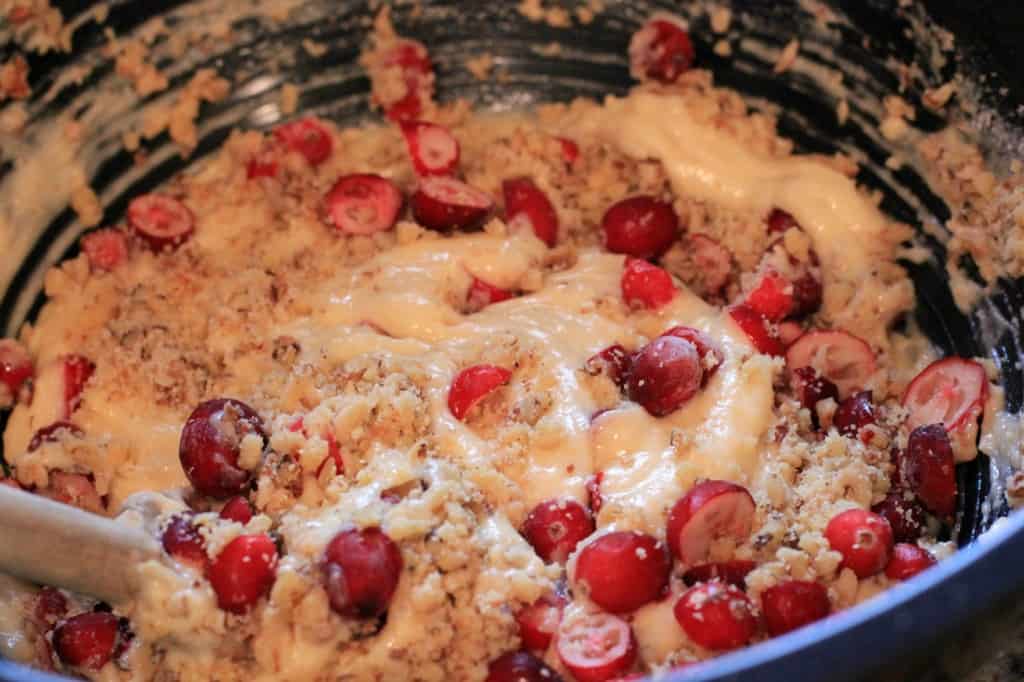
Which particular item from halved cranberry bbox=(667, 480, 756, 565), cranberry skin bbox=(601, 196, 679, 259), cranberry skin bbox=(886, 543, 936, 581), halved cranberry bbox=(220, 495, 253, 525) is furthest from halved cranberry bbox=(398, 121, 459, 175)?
cranberry skin bbox=(886, 543, 936, 581)

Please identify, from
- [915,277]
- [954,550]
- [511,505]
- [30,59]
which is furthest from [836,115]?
[30,59]

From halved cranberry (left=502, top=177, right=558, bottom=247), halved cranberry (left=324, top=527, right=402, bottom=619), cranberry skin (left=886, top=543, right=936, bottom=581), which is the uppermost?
halved cranberry (left=502, top=177, right=558, bottom=247)

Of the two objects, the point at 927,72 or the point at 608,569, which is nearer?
the point at 608,569

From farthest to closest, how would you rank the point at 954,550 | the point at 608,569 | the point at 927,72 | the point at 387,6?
the point at 387,6 → the point at 927,72 → the point at 954,550 → the point at 608,569

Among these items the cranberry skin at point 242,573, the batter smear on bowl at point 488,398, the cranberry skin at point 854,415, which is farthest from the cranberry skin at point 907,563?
the cranberry skin at point 242,573

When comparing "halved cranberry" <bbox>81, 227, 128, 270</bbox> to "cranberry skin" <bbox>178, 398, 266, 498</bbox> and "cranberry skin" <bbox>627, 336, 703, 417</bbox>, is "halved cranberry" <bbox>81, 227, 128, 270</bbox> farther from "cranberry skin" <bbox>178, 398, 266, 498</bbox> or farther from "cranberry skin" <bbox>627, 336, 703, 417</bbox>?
"cranberry skin" <bbox>627, 336, 703, 417</bbox>

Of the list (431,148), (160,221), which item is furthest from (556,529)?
(160,221)

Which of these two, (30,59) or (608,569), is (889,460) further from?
(30,59)
